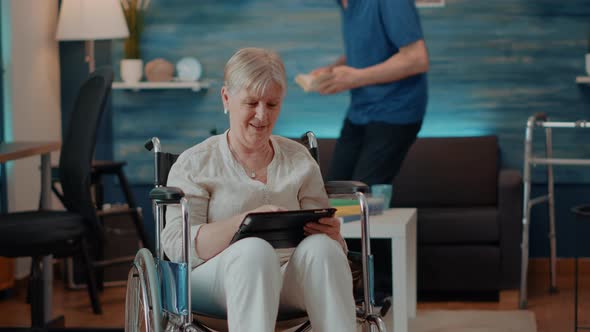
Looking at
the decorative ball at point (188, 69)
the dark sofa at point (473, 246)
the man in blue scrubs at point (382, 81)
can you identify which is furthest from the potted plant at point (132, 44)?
the man in blue scrubs at point (382, 81)

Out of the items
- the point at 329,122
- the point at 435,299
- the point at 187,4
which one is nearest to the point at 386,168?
the point at 435,299

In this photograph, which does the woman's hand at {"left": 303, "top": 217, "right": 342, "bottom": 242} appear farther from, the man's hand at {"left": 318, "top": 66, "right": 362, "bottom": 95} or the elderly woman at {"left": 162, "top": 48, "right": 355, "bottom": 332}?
the man's hand at {"left": 318, "top": 66, "right": 362, "bottom": 95}

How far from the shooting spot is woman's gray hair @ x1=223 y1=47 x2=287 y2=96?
2473 mm

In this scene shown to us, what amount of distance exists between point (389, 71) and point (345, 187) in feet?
3.87

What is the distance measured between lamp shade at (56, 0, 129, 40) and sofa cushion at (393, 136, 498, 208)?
63.9 inches

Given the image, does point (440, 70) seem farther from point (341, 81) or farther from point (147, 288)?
point (147, 288)

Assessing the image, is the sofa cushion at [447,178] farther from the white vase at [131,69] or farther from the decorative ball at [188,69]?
the white vase at [131,69]

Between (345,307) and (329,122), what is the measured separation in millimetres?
3356

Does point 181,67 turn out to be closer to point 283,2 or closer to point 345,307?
point 283,2

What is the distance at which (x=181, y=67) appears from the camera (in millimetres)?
5594

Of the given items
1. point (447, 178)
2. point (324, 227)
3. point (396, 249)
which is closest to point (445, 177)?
point (447, 178)

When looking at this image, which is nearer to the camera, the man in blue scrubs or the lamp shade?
the man in blue scrubs

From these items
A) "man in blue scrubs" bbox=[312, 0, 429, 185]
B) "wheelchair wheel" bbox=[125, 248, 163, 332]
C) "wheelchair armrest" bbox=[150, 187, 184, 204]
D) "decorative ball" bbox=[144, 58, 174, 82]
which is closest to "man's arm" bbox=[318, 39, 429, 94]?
"man in blue scrubs" bbox=[312, 0, 429, 185]

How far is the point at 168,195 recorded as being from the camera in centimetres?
233
